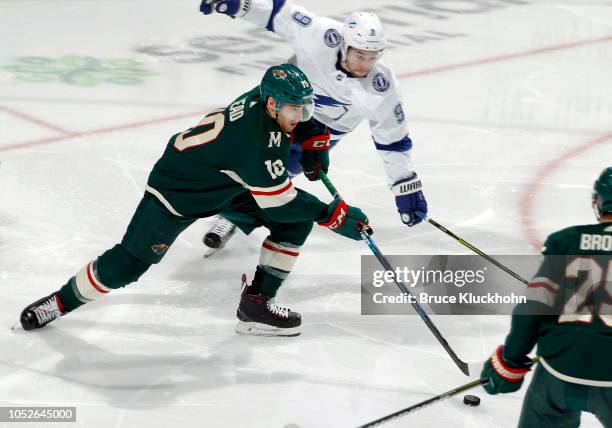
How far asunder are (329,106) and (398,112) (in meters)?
0.32

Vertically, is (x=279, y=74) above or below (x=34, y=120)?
above

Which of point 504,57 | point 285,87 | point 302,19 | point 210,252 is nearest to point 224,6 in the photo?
point 302,19

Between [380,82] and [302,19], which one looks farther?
[302,19]

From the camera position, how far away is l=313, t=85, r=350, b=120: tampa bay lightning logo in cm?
412

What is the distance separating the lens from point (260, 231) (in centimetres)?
457

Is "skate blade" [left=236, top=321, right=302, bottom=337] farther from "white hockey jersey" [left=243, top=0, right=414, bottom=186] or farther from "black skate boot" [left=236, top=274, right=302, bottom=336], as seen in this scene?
"white hockey jersey" [left=243, top=0, right=414, bottom=186]

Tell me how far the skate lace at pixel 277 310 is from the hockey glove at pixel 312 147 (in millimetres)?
557

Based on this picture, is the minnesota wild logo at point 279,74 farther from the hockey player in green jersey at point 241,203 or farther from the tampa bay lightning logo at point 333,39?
the tampa bay lightning logo at point 333,39

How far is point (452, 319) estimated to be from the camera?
3.77m

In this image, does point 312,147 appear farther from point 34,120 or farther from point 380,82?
point 34,120

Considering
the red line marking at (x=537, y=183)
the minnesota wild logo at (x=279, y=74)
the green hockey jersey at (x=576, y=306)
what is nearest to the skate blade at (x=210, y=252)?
the minnesota wild logo at (x=279, y=74)

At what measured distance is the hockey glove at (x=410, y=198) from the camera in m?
4.05

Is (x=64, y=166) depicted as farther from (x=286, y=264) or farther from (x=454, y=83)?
(x=454, y=83)

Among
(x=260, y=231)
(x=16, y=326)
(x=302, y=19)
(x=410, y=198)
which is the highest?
(x=302, y=19)
